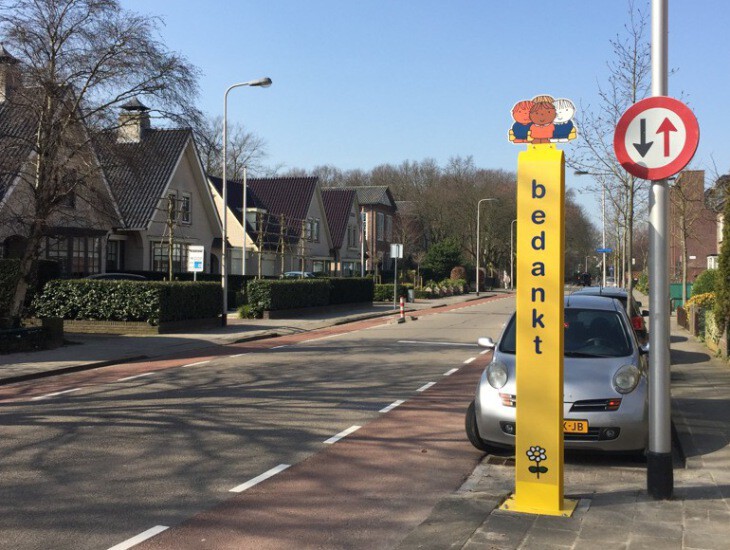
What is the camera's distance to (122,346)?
722 inches

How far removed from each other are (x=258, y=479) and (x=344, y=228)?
5624 centimetres

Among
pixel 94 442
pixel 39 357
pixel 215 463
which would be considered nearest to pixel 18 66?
pixel 39 357

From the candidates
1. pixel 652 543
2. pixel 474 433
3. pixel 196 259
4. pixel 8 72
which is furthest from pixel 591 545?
pixel 196 259

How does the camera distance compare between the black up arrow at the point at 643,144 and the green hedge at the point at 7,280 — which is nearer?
the black up arrow at the point at 643,144

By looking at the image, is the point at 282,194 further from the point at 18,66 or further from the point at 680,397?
the point at 680,397

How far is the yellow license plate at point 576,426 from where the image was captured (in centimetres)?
693

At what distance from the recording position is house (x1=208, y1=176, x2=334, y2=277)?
4647 cm

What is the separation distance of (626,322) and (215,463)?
461 cm

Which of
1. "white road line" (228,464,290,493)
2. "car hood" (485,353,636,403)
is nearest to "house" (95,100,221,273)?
"white road line" (228,464,290,493)

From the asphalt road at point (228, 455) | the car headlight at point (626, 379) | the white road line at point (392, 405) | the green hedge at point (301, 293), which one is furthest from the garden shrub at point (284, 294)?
the car headlight at point (626, 379)

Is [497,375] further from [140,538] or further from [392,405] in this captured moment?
[140,538]

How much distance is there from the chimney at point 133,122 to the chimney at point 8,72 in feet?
8.09

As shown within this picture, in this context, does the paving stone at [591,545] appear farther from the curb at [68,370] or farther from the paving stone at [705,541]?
the curb at [68,370]

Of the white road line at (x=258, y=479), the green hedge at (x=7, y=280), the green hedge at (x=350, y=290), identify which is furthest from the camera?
the green hedge at (x=350, y=290)
